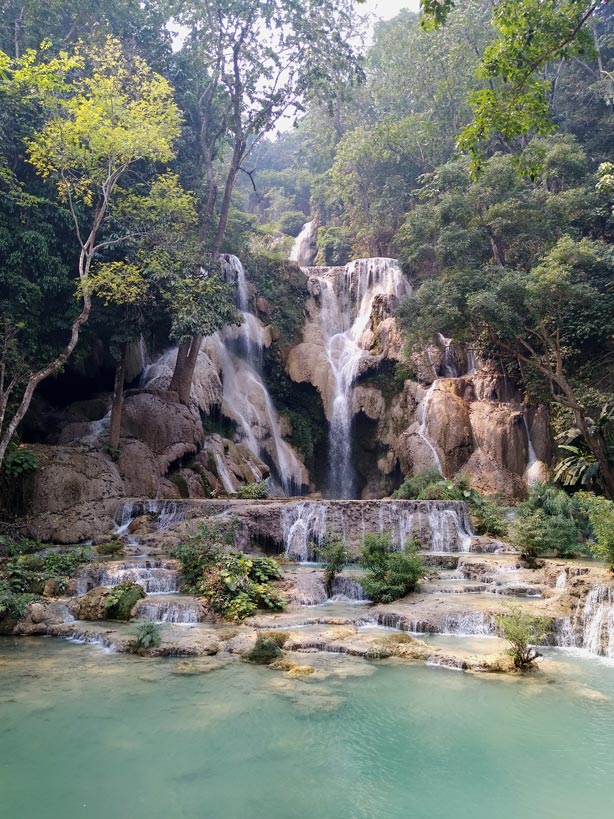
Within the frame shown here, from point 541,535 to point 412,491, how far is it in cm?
611

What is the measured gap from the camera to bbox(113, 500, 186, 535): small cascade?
1450 centimetres

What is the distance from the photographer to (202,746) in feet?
16.6

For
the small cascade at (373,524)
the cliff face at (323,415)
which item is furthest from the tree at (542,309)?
the small cascade at (373,524)

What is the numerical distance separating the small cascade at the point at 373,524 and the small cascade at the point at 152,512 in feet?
9.04

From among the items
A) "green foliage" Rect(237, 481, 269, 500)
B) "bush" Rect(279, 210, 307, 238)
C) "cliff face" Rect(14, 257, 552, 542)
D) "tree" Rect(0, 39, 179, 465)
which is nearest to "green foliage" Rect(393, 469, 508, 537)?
"cliff face" Rect(14, 257, 552, 542)

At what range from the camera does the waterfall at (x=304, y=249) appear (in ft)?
116

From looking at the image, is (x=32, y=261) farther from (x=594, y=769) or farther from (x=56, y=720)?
(x=594, y=769)

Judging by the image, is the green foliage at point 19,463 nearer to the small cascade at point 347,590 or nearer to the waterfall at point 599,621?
the small cascade at point 347,590

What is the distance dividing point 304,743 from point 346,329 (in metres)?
22.6

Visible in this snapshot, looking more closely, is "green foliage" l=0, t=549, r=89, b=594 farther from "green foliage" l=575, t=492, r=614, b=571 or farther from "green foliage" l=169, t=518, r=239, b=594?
"green foliage" l=575, t=492, r=614, b=571

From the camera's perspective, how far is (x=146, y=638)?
764cm

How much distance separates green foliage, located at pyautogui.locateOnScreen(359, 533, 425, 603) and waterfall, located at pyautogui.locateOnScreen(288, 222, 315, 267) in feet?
88.2

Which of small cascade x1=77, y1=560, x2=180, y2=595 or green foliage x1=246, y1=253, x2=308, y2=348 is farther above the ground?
green foliage x1=246, y1=253, x2=308, y2=348

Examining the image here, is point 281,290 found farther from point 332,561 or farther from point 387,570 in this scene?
point 387,570
